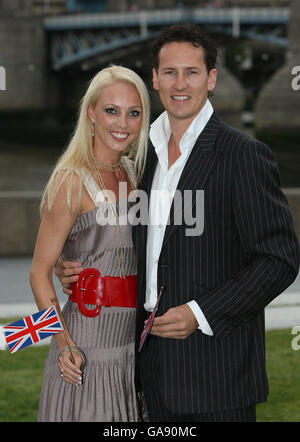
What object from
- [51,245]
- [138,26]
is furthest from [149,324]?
[138,26]

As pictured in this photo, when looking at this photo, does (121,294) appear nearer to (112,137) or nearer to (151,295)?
(151,295)

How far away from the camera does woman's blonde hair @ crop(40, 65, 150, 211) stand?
9.04ft

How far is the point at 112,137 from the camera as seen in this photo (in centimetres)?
286

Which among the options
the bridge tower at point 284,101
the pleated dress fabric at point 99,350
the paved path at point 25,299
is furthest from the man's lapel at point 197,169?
the bridge tower at point 284,101

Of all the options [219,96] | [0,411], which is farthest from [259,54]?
[0,411]

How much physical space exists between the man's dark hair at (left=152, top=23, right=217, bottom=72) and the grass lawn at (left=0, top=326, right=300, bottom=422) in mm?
2637

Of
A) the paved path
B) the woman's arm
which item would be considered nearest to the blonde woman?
the woman's arm

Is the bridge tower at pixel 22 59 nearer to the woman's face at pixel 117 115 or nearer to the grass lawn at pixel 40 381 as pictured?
the grass lawn at pixel 40 381

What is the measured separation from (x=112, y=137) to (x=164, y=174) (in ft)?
0.99

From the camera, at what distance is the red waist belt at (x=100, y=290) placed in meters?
2.79

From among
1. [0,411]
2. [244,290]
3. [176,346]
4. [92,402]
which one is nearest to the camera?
[244,290]

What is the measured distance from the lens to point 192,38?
8.36 ft

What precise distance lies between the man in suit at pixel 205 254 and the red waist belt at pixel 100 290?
14cm

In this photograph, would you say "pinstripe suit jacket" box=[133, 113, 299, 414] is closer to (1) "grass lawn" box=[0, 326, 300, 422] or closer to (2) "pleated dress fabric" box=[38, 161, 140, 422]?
(2) "pleated dress fabric" box=[38, 161, 140, 422]
